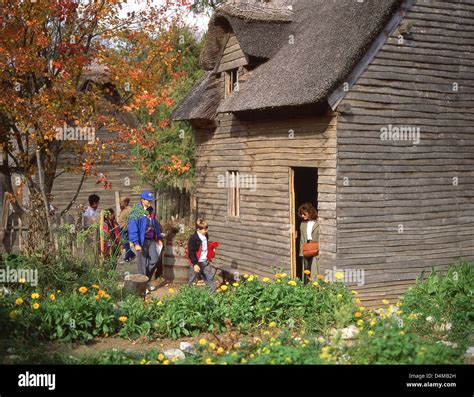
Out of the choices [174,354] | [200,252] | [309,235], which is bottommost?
[174,354]

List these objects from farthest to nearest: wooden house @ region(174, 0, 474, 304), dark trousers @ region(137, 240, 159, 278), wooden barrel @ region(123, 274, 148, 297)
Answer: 1. dark trousers @ region(137, 240, 159, 278)
2. wooden house @ region(174, 0, 474, 304)
3. wooden barrel @ region(123, 274, 148, 297)

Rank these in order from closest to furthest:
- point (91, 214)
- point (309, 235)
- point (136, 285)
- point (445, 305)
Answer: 1. point (445, 305)
2. point (136, 285)
3. point (309, 235)
4. point (91, 214)

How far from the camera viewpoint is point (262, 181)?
45.6 feet

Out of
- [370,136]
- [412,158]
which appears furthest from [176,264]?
[412,158]

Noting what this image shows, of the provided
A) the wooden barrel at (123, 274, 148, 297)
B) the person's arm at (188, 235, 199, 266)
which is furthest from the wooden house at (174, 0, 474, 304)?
the wooden barrel at (123, 274, 148, 297)

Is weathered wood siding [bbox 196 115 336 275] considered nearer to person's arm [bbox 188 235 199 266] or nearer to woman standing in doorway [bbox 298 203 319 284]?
woman standing in doorway [bbox 298 203 319 284]

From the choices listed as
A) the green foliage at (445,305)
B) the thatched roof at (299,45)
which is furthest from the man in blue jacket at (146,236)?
the green foliage at (445,305)

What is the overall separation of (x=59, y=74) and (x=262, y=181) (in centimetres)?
465

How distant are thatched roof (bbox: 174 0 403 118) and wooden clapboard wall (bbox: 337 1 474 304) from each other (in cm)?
54

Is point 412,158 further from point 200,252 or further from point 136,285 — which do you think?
point 136,285

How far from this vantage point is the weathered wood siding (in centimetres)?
1170

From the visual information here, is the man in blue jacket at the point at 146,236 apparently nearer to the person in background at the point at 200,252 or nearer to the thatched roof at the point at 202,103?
the person in background at the point at 200,252
